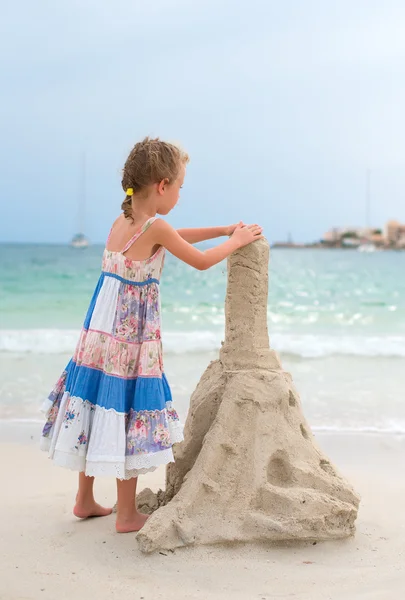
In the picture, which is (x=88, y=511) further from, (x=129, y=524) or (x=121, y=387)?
(x=121, y=387)

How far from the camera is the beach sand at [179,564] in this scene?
3.04 meters

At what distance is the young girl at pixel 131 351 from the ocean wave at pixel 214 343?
7.71m

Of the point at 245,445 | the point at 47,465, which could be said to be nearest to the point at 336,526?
the point at 245,445

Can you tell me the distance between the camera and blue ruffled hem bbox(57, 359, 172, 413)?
11.1 feet

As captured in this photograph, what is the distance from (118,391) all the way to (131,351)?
0.19 metres

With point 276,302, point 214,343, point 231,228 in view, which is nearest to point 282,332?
point 214,343

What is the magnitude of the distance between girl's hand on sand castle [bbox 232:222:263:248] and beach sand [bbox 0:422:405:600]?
1.38m

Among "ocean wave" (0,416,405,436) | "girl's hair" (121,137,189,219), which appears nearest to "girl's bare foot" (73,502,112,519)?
"girl's hair" (121,137,189,219)

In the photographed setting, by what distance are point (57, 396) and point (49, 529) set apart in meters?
0.68

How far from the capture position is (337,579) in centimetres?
318

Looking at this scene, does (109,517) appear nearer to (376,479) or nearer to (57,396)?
(57,396)

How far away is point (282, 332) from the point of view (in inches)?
582

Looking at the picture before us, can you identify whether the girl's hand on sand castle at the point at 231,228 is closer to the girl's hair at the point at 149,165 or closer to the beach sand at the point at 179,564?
the girl's hair at the point at 149,165

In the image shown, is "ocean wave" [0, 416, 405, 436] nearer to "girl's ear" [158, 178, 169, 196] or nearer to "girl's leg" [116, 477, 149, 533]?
"girl's leg" [116, 477, 149, 533]
